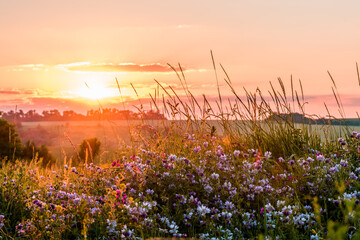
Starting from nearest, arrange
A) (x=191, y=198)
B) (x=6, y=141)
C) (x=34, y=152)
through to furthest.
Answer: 1. (x=191, y=198)
2. (x=6, y=141)
3. (x=34, y=152)

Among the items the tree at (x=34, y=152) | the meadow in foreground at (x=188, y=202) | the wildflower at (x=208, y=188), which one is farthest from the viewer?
the tree at (x=34, y=152)

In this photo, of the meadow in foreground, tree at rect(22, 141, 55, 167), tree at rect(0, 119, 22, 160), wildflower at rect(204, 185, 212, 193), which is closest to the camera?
the meadow in foreground

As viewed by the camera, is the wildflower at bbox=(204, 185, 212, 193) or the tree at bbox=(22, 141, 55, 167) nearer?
the wildflower at bbox=(204, 185, 212, 193)

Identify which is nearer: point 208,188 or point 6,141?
point 208,188

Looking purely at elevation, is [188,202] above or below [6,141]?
below

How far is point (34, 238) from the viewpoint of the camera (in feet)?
10.8

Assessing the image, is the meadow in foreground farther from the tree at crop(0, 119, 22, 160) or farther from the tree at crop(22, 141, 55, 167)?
the tree at crop(22, 141, 55, 167)

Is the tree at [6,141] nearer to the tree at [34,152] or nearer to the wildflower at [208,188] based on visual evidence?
the tree at [34,152]

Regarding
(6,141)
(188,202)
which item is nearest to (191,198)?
(188,202)

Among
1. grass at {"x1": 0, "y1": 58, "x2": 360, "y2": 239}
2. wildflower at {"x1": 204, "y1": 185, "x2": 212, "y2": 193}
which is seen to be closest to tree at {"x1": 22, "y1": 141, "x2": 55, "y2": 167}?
grass at {"x1": 0, "y1": 58, "x2": 360, "y2": 239}

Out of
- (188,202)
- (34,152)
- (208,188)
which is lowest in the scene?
(34,152)

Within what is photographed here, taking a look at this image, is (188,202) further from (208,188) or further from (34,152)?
(34,152)

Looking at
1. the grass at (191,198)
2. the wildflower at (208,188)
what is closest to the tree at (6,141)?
the grass at (191,198)

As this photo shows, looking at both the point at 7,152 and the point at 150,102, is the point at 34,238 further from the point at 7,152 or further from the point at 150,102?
the point at 7,152
